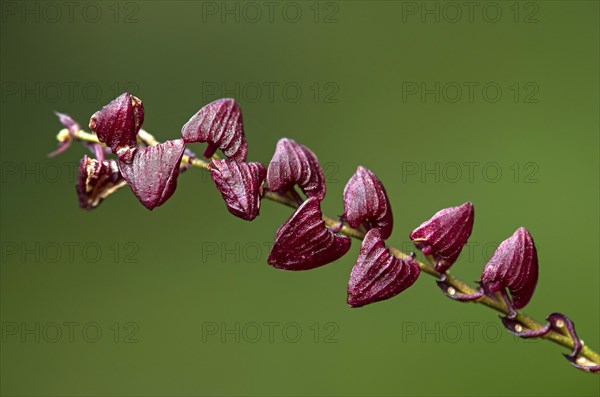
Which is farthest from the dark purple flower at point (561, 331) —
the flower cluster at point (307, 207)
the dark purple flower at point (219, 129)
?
the dark purple flower at point (219, 129)

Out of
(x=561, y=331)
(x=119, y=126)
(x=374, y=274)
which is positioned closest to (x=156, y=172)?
(x=119, y=126)

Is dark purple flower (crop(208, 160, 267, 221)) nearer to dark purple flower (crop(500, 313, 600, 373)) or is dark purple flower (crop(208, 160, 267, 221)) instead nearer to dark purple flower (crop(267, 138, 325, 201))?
dark purple flower (crop(267, 138, 325, 201))

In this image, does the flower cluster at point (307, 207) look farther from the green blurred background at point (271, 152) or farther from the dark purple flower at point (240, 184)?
the green blurred background at point (271, 152)

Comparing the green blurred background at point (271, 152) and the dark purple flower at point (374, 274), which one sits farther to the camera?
the green blurred background at point (271, 152)

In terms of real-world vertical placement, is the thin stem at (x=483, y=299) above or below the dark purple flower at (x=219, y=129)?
below

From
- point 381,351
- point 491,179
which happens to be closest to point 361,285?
point 381,351

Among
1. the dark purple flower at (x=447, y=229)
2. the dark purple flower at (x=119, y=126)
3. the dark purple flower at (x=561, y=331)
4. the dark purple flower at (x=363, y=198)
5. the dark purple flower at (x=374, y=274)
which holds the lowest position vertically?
the dark purple flower at (x=561, y=331)
